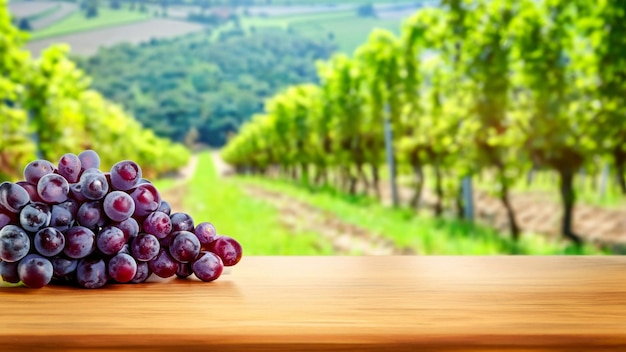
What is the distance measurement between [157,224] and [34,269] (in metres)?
0.14

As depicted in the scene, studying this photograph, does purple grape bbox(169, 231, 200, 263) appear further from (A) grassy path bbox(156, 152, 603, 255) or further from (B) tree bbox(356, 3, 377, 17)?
(B) tree bbox(356, 3, 377, 17)

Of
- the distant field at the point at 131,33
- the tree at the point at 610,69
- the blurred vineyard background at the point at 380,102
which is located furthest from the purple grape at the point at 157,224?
the distant field at the point at 131,33

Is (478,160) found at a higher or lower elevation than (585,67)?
lower

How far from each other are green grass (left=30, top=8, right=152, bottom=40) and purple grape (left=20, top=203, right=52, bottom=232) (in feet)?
34.7

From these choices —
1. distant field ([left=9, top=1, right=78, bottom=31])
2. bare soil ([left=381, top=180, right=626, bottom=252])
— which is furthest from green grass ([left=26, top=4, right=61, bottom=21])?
bare soil ([left=381, top=180, right=626, bottom=252])

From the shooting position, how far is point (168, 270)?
0.84m

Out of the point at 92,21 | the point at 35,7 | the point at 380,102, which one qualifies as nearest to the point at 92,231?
the point at 380,102

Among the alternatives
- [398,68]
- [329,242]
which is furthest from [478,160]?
[398,68]

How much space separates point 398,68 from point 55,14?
601cm

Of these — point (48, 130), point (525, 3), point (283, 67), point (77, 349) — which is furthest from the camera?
point (283, 67)

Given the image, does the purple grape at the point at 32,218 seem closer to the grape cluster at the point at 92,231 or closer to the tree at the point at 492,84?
the grape cluster at the point at 92,231

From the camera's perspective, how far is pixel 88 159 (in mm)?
869

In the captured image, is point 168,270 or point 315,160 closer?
point 168,270

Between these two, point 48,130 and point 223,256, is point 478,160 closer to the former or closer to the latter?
point 48,130
